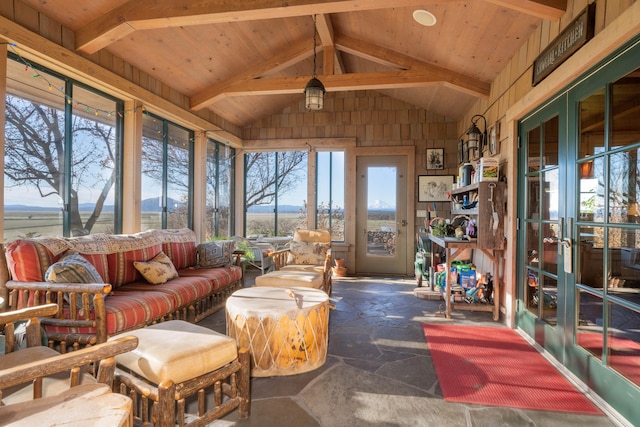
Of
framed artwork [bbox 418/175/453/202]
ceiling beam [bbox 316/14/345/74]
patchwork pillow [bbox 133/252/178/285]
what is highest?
ceiling beam [bbox 316/14/345/74]

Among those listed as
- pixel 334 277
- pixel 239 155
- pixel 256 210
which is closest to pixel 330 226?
pixel 334 277

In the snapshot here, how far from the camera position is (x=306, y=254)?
4.68 meters

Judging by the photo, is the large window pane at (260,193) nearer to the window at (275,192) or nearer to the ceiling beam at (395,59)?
the window at (275,192)

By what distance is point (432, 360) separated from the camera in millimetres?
2750

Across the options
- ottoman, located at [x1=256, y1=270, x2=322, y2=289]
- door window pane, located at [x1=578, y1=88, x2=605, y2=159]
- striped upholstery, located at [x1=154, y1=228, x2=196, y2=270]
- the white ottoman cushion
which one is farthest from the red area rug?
striped upholstery, located at [x1=154, y1=228, x2=196, y2=270]

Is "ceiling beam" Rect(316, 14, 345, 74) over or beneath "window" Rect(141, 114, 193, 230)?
over

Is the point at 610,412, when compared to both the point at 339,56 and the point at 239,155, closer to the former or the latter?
the point at 339,56

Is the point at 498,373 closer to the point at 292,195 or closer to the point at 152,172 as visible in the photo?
the point at 152,172

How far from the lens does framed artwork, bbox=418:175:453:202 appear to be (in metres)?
6.29

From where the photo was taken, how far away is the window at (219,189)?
19.4 feet

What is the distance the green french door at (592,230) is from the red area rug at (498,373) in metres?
0.15

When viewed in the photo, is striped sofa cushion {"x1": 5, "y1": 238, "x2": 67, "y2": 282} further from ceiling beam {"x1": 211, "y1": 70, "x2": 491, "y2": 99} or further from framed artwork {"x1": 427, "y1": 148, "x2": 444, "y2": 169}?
framed artwork {"x1": 427, "y1": 148, "x2": 444, "y2": 169}

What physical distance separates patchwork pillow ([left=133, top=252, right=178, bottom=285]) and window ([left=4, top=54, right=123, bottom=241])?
2.21 ft

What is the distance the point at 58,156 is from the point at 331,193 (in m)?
4.51
